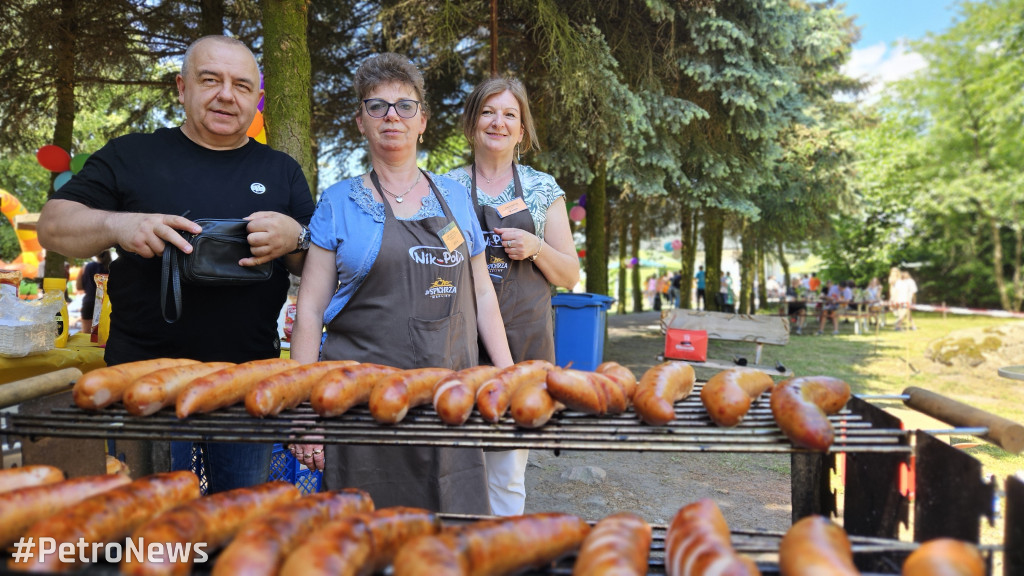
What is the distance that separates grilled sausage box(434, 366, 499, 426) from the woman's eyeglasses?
4.00 feet

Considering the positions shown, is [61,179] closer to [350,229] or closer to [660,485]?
[350,229]

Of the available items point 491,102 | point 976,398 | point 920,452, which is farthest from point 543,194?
point 976,398

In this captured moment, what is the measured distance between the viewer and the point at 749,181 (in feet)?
33.4

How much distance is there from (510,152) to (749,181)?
834 centimetres

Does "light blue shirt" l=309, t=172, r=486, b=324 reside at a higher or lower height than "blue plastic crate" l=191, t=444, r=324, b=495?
higher

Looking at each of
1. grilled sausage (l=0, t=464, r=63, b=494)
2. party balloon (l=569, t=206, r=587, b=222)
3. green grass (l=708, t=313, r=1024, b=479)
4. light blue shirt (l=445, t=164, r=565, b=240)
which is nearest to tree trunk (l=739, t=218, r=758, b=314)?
green grass (l=708, t=313, r=1024, b=479)

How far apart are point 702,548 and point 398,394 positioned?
0.88 metres

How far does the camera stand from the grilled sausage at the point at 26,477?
57.5 inches

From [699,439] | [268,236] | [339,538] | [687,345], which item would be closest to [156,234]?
[268,236]

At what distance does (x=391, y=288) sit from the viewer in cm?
236

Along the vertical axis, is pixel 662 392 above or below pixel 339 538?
above

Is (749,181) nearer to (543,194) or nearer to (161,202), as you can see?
(543,194)

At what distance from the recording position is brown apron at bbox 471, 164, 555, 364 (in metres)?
2.95

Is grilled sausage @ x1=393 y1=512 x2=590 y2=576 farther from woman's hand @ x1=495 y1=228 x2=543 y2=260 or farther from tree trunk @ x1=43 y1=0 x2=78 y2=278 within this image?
tree trunk @ x1=43 y1=0 x2=78 y2=278
